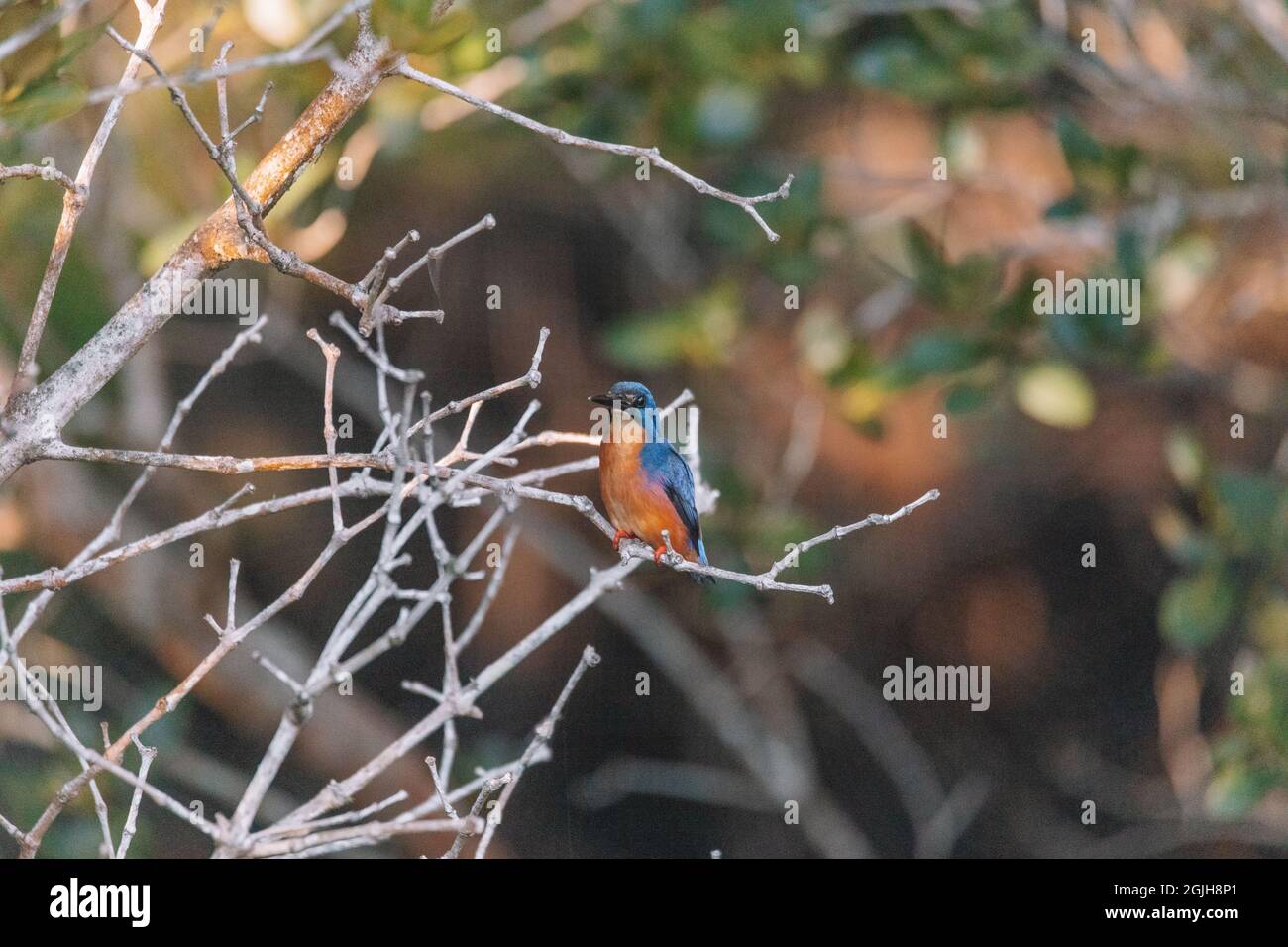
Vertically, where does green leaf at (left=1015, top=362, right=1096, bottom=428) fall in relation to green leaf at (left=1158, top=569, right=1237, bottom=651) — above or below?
above

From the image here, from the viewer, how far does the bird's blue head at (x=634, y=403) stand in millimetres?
3455

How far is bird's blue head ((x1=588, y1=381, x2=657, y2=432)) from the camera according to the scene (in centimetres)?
346

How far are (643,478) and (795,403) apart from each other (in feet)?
7.98

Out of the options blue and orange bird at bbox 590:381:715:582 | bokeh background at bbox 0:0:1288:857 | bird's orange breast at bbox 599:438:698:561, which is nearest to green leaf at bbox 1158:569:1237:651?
bokeh background at bbox 0:0:1288:857

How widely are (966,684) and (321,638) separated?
281 cm

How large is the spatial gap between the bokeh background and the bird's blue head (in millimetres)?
827

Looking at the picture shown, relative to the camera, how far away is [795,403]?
5.61 metres

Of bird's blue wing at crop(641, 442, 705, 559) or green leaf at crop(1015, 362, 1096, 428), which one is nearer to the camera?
bird's blue wing at crop(641, 442, 705, 559)

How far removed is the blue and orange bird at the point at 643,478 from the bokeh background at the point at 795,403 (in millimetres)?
873

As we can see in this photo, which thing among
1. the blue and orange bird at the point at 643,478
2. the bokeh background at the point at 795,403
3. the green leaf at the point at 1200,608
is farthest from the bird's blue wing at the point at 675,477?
the green leaf at the point at 1200,608

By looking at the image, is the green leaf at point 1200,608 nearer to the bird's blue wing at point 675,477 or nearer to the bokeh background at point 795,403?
the bokeh background at point 795,403

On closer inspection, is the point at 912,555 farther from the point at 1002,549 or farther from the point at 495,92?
the point at 495,92

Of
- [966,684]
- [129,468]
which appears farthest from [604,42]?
[966,684]

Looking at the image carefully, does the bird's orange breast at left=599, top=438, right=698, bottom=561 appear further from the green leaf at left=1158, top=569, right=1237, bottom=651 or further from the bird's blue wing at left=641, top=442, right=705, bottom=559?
the green leaf at left=1158, top=569, right=1237, bottom=651
